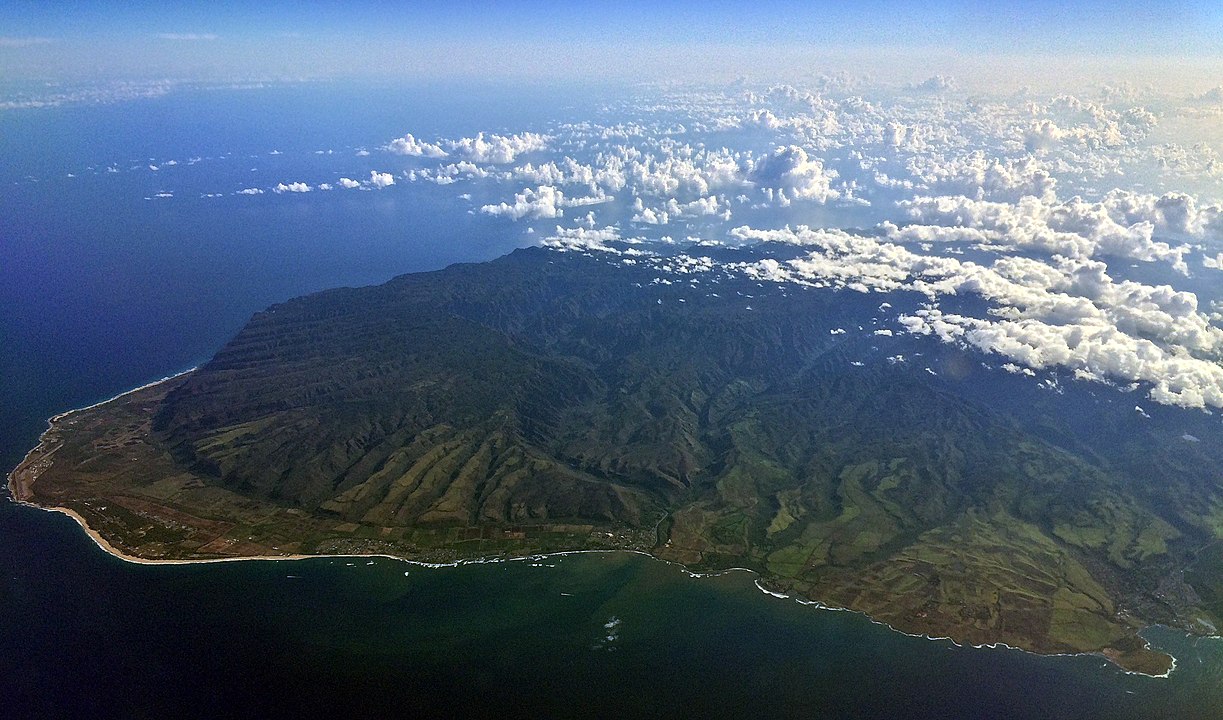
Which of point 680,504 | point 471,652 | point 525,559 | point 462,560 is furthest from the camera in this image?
point 680,504

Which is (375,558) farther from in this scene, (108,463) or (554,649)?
(108,463)

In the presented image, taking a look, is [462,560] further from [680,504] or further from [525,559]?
[680,504]

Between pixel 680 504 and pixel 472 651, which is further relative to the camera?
pixel 680 504

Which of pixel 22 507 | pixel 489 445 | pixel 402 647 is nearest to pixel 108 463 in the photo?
pixel 22 507

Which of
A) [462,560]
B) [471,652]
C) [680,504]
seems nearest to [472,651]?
[471,652]

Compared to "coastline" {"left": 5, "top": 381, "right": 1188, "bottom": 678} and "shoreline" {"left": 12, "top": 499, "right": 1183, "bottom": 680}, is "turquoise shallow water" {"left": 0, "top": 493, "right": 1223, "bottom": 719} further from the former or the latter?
"coastline" {"left": 5, "top": 381, "right": 1188, "bottom": 678}

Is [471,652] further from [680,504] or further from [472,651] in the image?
[680,504]

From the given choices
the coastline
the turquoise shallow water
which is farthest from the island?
the turquoise shallow water

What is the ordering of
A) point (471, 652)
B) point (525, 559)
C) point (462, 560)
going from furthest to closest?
1. point (525, 559)
2. point (462, 560)
3. point (471, 652)

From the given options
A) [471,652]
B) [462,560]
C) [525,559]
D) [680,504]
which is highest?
[471,652]

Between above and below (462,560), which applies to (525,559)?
below

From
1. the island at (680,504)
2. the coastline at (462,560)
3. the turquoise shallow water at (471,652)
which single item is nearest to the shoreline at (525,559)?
the coastline at (462,560)
